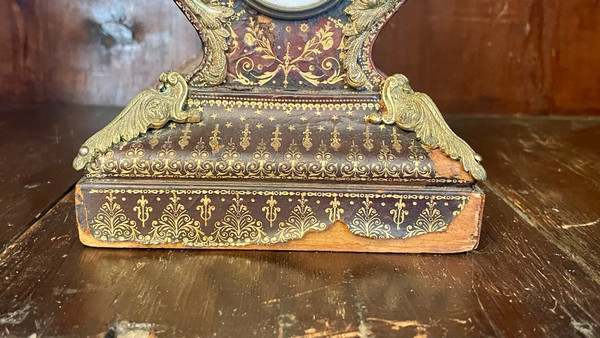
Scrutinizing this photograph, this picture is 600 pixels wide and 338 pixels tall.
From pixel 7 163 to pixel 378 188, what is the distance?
0.75 meters

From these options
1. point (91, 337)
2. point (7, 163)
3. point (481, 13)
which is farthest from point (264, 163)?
point (481, 13)

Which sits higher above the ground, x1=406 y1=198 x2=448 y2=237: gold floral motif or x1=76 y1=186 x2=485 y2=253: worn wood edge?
x1=406 y1=198 x2=448 y2=237: gold floral motif

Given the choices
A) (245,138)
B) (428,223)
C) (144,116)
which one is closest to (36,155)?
(144,116)

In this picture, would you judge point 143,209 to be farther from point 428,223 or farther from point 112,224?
point 428,223

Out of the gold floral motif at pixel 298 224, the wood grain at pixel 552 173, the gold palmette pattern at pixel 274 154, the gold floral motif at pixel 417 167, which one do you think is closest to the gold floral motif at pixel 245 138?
the gold palmette pattern at pixel 274 154

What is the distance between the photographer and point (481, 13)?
4.66ft

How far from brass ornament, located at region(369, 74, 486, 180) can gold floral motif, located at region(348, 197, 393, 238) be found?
4.7 inches

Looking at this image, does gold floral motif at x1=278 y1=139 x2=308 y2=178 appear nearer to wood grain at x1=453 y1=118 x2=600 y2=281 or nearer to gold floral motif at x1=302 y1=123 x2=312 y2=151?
→ gold floral motif at x1=302 y1=123 x2=312 y2=151

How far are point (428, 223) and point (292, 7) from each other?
0.34m

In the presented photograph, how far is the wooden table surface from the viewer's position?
1.89ft

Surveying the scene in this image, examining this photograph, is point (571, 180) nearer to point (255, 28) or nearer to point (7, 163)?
point (255, 28)

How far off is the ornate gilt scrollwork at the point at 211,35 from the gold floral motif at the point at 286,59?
0.09 ft

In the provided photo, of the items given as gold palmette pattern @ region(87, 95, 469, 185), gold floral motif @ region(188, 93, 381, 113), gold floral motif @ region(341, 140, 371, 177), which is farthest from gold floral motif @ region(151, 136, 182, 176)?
gold floral motif @ region(341, 140, 371, 177)

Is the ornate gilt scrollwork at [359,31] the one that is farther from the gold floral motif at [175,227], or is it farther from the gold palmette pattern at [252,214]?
the gold floral motif at [175,227]
